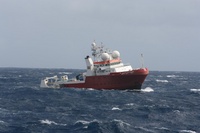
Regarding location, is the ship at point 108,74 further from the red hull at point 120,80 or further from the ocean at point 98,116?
the ocean at point 98,116

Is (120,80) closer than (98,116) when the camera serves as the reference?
No

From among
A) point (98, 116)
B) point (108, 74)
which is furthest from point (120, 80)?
point (98, 116)

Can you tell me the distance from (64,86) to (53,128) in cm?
4457

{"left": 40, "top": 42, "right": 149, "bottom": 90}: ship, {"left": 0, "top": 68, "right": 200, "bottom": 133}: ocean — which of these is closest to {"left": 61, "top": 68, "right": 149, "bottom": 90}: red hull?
{"left": 40, "top": 42, "right": 149, "bottom": 90}: ship

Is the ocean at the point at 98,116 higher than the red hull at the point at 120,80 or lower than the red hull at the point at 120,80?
lower

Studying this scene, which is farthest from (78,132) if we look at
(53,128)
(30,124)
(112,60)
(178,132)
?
(112,60)

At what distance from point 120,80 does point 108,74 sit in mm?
2671

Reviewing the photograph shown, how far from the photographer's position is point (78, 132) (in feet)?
101

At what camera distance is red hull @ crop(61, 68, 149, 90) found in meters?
68.2

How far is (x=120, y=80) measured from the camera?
69250 millimetres

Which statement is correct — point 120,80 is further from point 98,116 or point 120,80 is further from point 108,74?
point 98,116

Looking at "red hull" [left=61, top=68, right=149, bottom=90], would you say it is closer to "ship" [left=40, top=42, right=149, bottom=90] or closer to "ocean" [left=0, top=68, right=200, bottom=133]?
"ship" [left=40, top=42, right=149, bottom=90]

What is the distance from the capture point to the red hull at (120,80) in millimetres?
68250

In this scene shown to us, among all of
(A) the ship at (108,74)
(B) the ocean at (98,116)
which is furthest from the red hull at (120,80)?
(B) the ocean at (98,116)
